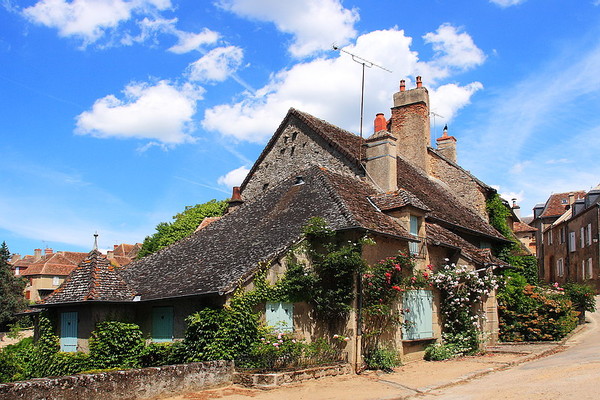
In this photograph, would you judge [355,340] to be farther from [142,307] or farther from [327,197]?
[142,307]

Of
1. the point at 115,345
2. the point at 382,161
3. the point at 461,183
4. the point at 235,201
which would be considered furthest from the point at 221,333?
the point at 461,183

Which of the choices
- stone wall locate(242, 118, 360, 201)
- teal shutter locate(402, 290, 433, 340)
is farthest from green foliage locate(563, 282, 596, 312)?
stone wall locate(242, 118, 360, 201)

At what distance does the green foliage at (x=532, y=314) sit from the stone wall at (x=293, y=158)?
23.3 ft

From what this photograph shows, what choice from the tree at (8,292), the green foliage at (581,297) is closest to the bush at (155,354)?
the green foliage at (581,297)

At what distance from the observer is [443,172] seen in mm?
25656

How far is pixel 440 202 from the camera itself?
21266mm

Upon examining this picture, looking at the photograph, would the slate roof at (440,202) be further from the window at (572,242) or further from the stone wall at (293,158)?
the window at (572,242)

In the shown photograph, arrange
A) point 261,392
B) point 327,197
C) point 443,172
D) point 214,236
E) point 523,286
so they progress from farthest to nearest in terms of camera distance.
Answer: point 443,172, point 523,286, point 214,236, point 327,197, point 261,392

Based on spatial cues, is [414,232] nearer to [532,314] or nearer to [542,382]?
[542,382]

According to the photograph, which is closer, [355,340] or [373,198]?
[355,340]

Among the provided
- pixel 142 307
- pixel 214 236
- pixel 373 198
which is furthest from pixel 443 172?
pixel 142 307

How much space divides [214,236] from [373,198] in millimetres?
5190

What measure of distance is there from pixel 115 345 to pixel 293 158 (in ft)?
34.9

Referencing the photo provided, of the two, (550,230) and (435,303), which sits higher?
(550,230)
